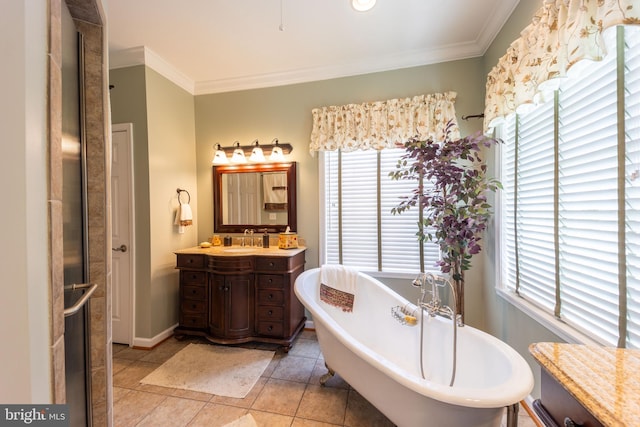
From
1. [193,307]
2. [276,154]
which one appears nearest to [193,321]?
[193,307]

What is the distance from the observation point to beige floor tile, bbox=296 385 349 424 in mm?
1613

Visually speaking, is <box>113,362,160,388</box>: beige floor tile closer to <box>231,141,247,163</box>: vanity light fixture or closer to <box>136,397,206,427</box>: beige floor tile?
<box>136,397,206,427</box>: beige floor tile

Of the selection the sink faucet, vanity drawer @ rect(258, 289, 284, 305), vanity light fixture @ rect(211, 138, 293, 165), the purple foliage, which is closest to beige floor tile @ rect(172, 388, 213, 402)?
vanity drawer @ rect(258, 289, 284, 305)

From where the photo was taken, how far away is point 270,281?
241cm

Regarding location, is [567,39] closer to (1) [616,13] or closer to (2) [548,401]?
(1) [616,13]

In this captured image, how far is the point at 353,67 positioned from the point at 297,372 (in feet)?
9.63

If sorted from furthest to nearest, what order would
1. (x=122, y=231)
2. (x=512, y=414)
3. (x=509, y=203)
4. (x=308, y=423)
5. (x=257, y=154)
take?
(x=257, y=154)
(x=122, y=231)
(x=509, y=203)
(x=308, y=423)
(x=512, y=414)

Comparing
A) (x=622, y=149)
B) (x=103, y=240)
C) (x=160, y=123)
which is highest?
(x=160, y=123)

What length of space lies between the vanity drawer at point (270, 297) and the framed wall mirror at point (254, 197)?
2.40 ft

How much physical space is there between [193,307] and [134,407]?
2.95ft

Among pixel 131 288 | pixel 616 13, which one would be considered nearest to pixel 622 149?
pixel 616 13

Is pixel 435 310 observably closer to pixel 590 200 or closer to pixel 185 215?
pixel 590 200

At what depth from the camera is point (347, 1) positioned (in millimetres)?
1832

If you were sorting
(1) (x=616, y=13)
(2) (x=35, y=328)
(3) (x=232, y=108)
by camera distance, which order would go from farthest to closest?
(3) (x=232, y=108), (1) (x=616, y=13), (2) (x=35, y=328)
